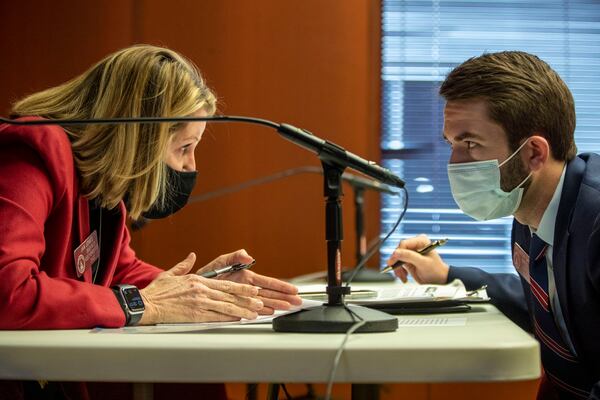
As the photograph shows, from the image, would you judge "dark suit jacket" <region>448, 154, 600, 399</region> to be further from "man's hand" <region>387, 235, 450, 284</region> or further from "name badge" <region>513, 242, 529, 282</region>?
"man's hand" <region>387, 235, 450, 284</region>

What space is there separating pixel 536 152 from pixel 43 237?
1.05 m

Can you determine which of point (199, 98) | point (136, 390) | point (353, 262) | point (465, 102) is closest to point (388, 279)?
point (353, 262)

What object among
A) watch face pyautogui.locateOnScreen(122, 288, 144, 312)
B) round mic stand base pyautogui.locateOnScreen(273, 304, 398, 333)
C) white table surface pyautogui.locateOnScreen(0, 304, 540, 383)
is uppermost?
white table surface pyautogui.locateOnScreen(0, 304, 540, 383)

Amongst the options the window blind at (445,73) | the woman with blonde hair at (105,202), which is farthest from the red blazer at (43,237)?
the window blind at (445,73)

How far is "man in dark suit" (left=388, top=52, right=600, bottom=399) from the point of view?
1.41m

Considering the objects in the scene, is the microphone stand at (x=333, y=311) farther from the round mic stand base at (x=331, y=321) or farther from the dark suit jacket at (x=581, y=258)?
the dark suit jacket at (x=581, y=258)

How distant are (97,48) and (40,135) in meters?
2.27

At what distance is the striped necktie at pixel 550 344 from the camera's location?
4.67 feet

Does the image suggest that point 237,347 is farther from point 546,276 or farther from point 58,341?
point 546,276

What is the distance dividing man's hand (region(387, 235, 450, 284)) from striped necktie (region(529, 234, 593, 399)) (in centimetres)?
28

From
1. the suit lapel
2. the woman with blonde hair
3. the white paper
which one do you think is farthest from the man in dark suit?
the woman with blonde hair

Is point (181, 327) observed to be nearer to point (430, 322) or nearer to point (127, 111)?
point (430, 322)

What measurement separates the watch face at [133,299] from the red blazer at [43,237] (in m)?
0.02

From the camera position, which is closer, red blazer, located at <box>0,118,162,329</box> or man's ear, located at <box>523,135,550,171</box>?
red blazer, located at <box>0,118,162,329</box>
